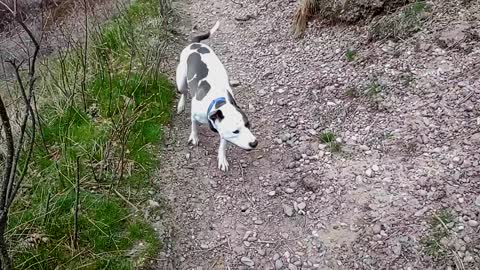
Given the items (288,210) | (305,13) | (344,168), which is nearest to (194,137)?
(288,210)

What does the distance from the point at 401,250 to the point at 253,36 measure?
4.06 meters

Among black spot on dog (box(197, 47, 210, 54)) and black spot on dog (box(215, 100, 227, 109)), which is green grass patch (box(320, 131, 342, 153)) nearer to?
black spot on dog (box(215, 100, 227, 109))

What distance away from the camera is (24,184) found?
4.30 m

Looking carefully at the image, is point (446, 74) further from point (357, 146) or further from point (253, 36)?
point (253, 36)

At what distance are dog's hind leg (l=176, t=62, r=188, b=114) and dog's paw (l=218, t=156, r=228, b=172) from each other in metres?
1.03

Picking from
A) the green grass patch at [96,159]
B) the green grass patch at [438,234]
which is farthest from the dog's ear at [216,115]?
the green grass patch at [438,234]

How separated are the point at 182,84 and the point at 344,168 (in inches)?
79.3

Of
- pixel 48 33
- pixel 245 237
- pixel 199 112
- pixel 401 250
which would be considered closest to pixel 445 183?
pixel 401 250

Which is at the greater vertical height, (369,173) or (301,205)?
(369,173)

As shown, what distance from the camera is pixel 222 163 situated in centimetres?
481

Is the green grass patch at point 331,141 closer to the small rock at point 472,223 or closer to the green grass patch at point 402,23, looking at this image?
the small rock at point 472,223

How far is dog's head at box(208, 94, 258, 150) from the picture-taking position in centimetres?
442

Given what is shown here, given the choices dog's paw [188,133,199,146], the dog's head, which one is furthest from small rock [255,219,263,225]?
dog's paw [188,133,199,146]

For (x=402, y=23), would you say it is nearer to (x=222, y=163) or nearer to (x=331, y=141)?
(x=331, y=141)
